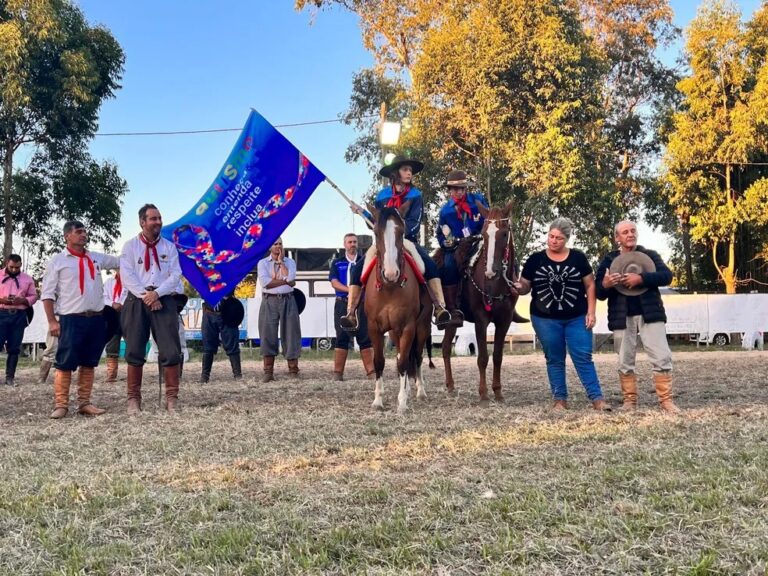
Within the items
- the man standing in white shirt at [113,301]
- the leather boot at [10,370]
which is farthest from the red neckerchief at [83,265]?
the leather boot at [10,370]

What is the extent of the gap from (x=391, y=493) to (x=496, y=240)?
415cm

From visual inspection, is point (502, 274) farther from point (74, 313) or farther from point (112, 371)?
point (112, 371)

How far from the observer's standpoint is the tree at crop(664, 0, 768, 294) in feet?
78.8

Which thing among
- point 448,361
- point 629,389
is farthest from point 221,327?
point 629,389

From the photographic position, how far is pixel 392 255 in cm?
686

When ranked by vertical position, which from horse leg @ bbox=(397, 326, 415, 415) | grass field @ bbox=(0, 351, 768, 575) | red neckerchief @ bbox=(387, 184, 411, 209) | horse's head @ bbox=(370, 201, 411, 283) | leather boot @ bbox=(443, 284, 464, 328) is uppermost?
red neckerchief @ bbox=(387, 184, 411, 209)

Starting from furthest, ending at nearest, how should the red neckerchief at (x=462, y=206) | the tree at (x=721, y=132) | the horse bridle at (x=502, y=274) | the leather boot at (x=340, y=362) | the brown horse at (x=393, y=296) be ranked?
the tree at (x=721, y=132) → the leather boot at (x=340, y=362) → the red neckerchief at (x=462, y=206) → the horse bridle at (x=502, y=274) → the brown horse at (x=393, y=296)

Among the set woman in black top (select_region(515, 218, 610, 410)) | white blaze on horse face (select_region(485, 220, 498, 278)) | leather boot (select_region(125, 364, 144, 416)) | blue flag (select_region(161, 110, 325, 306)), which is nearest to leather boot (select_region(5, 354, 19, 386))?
blue flag (select_region(161, 110, 325, 306))

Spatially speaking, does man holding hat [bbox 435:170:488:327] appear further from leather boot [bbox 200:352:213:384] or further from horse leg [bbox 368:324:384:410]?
leather boot [bbox 200:352:213:384]

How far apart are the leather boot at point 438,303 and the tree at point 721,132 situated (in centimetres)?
2052

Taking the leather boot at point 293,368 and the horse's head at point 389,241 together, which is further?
the leather boot at point 293,368

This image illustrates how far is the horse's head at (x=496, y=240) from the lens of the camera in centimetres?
734

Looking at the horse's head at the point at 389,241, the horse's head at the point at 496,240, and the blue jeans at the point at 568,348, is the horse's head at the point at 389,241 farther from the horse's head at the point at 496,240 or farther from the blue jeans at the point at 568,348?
the blue jeans at the point at 568,348

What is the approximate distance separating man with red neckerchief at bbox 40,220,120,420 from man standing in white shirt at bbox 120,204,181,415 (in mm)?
348
